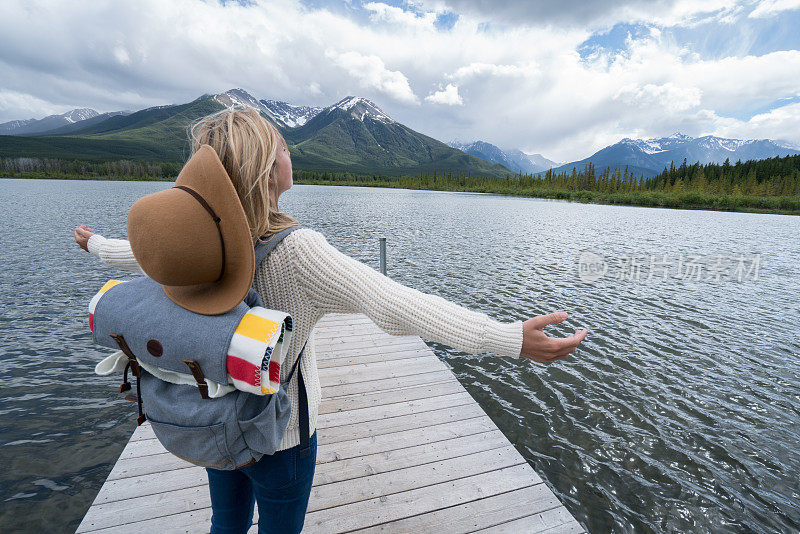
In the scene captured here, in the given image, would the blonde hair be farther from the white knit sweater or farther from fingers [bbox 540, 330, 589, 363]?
fingers [bbox 540, 330, 589, 363]

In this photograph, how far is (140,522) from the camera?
2.90 metres

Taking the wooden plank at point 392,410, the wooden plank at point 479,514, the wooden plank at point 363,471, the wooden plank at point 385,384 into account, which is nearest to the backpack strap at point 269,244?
the wooden plank at point 479,514

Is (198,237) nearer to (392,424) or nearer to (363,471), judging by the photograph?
(363,471)

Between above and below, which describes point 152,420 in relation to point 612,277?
above

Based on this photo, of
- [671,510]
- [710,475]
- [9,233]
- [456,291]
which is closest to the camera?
[671,510]

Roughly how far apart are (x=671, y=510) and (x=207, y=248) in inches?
235

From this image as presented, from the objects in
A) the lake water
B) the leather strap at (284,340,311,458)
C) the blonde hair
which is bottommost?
the lake water

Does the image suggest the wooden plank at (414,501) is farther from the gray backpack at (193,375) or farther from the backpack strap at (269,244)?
the backpack strap at (269,244)

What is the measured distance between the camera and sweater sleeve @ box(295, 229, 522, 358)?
4.22 ft

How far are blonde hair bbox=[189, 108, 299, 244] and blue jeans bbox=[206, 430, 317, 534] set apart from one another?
0.94 m

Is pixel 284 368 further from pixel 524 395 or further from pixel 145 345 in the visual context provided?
pixel 524 395

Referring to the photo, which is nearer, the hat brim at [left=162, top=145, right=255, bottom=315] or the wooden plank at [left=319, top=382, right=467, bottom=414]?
the hat brim at [left=162, top=145, right=255, bottom=315]

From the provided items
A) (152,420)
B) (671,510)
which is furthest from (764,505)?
(152,420)

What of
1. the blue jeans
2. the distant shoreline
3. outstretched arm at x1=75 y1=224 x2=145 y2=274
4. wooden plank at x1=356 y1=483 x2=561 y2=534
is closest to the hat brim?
the blue jeans
